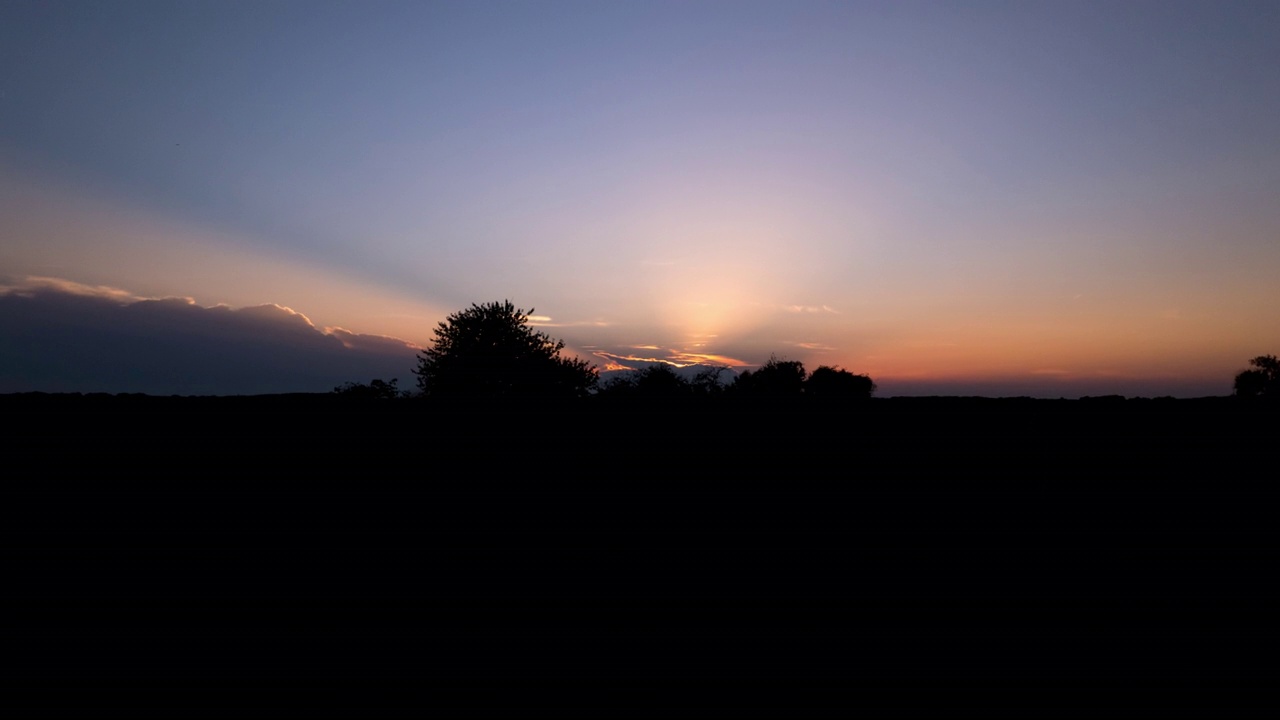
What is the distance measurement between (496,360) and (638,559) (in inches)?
1474

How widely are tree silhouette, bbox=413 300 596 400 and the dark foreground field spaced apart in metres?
33.4

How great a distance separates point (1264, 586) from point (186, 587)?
8.20 meters

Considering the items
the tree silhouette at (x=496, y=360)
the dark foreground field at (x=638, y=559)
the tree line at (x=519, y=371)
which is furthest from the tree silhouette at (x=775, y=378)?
the dark foreground field at (x=638, y=559)

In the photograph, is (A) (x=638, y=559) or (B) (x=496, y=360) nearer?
(A) (x=638, y=559)

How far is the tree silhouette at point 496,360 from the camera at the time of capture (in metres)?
39.2

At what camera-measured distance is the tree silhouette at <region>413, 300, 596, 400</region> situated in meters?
39.2

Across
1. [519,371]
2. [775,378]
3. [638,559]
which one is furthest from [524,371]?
[638,559]

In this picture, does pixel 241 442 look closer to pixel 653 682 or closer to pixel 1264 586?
pixel 653 682

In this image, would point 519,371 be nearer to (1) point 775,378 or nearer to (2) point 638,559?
(1) point 775,378

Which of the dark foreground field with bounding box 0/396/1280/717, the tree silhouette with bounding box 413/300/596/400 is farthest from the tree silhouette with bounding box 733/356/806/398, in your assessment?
the dark foreground field with bounding box 0/396/1280/717

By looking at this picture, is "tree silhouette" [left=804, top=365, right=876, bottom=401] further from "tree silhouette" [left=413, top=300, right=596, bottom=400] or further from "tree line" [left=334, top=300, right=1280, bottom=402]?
"tree silhouette" [left=413, top=300, right=596, bottom=400]

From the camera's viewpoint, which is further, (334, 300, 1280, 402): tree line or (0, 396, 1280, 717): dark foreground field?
(334, 300, 1280, 402): tree line

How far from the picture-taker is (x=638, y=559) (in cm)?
421

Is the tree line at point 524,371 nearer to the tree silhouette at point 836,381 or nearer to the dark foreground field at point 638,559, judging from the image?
the tree silhouette at point 836,381
